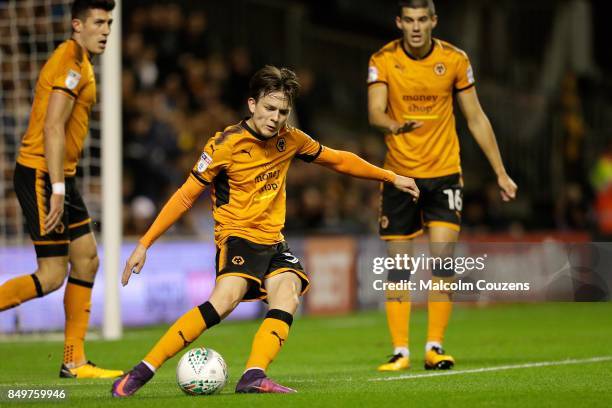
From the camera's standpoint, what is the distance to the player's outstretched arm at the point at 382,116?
24.4ft

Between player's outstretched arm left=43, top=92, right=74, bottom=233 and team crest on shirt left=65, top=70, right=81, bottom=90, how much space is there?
7 cm

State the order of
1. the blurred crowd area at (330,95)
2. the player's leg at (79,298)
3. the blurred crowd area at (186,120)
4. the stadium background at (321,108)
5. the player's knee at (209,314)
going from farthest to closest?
the blurred crowd area at (186,120)
the blurred crowd area at (330,95)
the stadium background at (321,108)
the player's leg at (79,298)
the player's knee at (209,314)

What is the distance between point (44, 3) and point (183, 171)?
139 inches

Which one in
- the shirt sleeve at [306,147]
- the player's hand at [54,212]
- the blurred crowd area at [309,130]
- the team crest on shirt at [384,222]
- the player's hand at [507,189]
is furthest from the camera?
the blurred crowd area at [309,130]

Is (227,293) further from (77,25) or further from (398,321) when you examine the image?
(77,25)

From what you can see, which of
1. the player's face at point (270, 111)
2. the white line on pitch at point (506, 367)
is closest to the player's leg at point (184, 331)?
the player's face at point (270, 111)

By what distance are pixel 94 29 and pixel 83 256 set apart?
1.47 m

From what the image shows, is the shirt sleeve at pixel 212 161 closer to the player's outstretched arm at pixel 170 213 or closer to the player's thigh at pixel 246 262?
the player's outstretched arm at pixel 170 213

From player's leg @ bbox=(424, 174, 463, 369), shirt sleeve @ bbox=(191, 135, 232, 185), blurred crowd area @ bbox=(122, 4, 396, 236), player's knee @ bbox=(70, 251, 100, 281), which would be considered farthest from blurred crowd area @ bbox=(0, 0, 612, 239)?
shirt sleeve @ bbox=(191, 135, 232, 185)

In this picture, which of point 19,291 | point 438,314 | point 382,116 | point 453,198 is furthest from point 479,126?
point 19,291

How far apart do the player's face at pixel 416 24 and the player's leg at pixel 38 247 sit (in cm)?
256

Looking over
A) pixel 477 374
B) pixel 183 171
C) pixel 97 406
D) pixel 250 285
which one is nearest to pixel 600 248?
pixel 183 171

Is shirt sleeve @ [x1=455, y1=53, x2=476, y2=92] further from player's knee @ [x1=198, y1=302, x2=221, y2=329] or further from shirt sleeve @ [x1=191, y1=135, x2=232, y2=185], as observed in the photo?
player's knee @ [x1=198, y1=302, x2=221, y2=329]

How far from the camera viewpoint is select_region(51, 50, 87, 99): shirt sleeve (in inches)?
295
